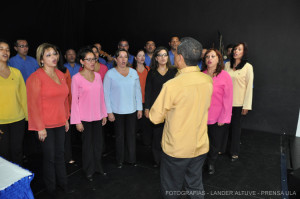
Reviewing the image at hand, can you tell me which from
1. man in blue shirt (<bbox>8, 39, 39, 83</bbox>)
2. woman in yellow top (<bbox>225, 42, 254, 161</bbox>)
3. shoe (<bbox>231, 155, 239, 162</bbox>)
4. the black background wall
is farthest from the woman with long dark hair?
the black background wall

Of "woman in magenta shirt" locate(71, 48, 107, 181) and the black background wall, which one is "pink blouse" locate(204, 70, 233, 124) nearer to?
"woman in magenta shirt" locate(71, 48, 107, 181)

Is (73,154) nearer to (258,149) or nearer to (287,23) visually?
(258,149)

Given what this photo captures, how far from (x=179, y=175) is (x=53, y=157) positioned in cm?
137

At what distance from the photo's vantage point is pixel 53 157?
2482 mm

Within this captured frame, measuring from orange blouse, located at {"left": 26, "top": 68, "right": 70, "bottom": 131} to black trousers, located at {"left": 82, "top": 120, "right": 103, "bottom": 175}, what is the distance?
410 millimetres

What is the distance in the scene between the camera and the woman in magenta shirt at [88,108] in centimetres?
271

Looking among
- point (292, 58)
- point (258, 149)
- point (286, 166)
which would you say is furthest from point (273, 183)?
point (292, 58)

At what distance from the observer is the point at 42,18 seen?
5199 mm

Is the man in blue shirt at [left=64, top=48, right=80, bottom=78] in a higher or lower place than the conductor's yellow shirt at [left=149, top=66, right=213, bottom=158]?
higher

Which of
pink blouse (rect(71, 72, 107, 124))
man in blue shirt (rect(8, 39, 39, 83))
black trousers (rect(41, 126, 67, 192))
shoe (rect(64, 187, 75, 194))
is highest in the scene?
man in blue shirt (rect(8, 39, 39, 83))

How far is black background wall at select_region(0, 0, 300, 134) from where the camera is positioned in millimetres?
4730

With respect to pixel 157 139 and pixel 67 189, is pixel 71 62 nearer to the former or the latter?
pixel 157 139

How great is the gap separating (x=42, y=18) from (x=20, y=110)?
3254 mm

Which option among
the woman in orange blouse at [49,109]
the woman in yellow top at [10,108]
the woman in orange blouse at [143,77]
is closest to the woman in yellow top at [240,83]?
the woman in orange blouse at [143,77]
